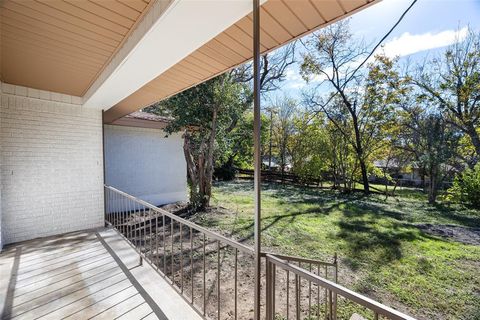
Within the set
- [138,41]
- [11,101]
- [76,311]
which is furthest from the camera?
[11,101]

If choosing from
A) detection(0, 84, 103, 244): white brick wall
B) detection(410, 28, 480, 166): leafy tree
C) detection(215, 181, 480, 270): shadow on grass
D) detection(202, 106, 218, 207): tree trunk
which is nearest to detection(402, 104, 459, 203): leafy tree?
detection(410, 28, 480, 166): leafy tree

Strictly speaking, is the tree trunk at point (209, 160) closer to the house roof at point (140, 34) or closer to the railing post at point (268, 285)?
the house roof at point (140, 34)

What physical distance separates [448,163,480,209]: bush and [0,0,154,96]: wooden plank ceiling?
10.4 metres

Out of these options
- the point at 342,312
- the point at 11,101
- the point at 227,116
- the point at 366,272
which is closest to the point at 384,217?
the point at 366,272

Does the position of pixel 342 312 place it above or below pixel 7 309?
below

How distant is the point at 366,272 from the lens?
3479 millimetres

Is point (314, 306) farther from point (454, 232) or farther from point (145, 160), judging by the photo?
point (145, 160)

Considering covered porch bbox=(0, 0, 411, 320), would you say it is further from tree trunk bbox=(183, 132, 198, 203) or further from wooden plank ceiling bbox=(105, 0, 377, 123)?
tree trunk bbox=(183, 132, 198, 203)

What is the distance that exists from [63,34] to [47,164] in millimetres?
2666

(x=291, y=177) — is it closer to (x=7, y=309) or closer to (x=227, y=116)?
(x=227, y=116)

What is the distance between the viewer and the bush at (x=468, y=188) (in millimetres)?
7445

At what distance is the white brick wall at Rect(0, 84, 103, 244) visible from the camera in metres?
3.43

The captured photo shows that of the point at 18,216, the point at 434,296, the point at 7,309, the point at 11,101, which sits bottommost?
the point at 434,296

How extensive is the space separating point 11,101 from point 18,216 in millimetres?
1755
